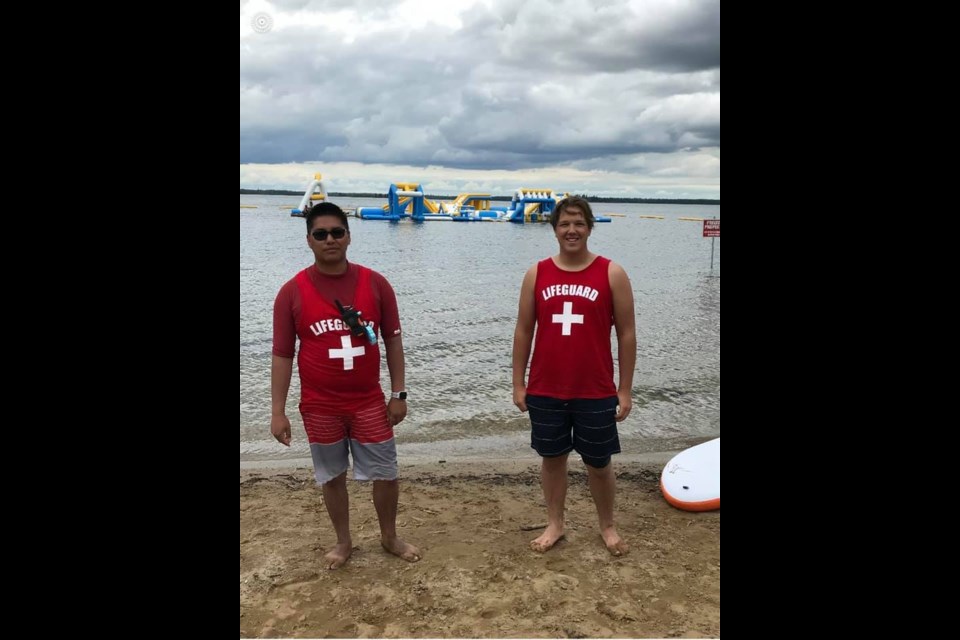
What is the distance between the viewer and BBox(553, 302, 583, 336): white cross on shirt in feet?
12.1

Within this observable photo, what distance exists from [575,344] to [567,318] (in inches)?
6.0

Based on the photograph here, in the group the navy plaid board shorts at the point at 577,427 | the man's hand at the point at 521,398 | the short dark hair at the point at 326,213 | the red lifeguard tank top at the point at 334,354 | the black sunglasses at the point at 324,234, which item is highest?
the short dark hair at the point at 326,213

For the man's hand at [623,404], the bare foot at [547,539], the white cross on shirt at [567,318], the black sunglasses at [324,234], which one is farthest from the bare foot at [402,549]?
the black sunglasses at [324,234]

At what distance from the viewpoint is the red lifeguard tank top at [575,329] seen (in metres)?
3.67

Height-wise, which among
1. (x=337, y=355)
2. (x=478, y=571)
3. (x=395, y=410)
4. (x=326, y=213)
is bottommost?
(x=478, y=571)

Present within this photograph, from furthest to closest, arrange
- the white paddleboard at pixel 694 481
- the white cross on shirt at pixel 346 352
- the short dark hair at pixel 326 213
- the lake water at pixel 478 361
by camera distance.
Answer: the lake water at pixel 478 361 → the white paddleboard at pixel 694 481 → the white cross on shirt at pixel 346 352 → the short dark hair at pixel 326 213

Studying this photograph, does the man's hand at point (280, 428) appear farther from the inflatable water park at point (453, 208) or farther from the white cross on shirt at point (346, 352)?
the inflatable water park at point (453, 208)

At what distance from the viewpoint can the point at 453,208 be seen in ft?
225

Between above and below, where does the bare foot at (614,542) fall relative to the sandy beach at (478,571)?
above

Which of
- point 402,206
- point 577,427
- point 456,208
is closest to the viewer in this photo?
point 577,427

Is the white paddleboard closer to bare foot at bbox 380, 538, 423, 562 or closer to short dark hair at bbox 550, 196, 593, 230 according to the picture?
bare foot at bbox 380, 538, 423, 562

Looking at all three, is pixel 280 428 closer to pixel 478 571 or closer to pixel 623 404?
pixel 478 571

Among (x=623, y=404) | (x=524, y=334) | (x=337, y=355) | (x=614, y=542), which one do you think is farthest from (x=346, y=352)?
(x=614, y=542)

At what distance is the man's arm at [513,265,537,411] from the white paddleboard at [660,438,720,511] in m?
1.71
